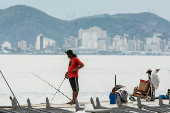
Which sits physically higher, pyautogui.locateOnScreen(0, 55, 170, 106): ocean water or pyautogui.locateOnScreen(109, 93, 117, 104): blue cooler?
pyautogui.locateOnScreen(109, 93, 117, 104): blue cooler

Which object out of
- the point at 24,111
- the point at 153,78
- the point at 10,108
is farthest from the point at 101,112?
the point at 153,78

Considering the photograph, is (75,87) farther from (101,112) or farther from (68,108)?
(101,112)

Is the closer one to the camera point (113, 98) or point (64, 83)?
point (113, 98)

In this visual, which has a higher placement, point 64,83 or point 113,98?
point 113,98

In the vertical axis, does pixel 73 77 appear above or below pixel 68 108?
above

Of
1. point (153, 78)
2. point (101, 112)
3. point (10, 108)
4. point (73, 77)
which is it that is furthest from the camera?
point (153, 78)

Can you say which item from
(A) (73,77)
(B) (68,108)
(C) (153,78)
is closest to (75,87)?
(A) (73,77)

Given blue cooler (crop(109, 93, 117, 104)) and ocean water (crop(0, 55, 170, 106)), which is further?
ocean water (crop(0, 55, 170, 106))

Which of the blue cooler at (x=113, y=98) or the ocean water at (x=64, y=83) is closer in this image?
the blue cooler at (x=113, y=98)

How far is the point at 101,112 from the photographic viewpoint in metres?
8.59

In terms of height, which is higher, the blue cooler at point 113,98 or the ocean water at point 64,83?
the blue cooler at point 113,98

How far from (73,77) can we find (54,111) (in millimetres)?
1941

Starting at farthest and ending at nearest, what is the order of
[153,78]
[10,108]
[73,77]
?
[153,78]
[73,77]
[10,108]

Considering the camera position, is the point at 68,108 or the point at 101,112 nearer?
the point at 101,112
